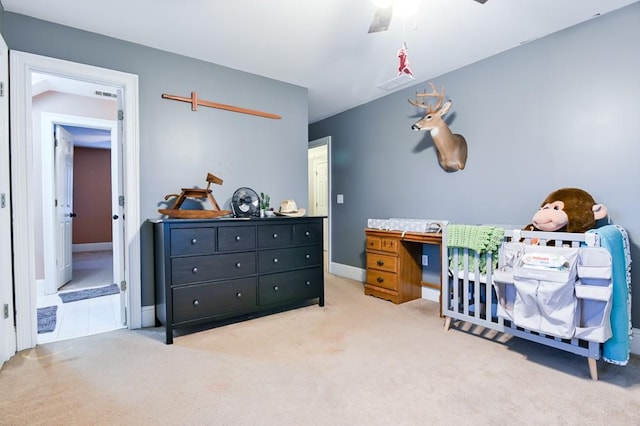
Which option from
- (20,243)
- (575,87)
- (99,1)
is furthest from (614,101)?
(20,243)

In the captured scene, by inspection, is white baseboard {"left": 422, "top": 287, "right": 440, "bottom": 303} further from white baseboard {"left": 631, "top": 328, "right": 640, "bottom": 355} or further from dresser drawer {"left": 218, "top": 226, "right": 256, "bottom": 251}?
dresser drawer {"left": 218, "top": 226, "right": 256, "bottom": 251}

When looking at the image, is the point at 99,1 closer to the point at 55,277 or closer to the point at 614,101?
the point at 55,277

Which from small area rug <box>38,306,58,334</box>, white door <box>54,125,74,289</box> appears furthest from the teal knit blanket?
white door <box>54,125,74,289</box>

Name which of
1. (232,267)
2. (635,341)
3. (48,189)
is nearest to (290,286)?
(232,267)

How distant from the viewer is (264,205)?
309cm

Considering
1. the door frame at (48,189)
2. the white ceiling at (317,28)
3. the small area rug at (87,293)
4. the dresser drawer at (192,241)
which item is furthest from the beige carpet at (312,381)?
the white ceiling at (317,28)

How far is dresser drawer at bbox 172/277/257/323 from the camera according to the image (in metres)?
2.37

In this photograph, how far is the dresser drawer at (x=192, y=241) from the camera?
234cm

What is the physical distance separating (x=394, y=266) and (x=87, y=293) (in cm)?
351

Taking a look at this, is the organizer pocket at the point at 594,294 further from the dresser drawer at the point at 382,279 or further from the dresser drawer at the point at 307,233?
the dresser drawer at the point at 307,233

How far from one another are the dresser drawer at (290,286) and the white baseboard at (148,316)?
0.91m

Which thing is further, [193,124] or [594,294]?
[193,124]

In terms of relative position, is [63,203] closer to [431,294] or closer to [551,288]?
[431,294]

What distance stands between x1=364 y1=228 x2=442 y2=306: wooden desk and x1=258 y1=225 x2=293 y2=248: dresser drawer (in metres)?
1.03
